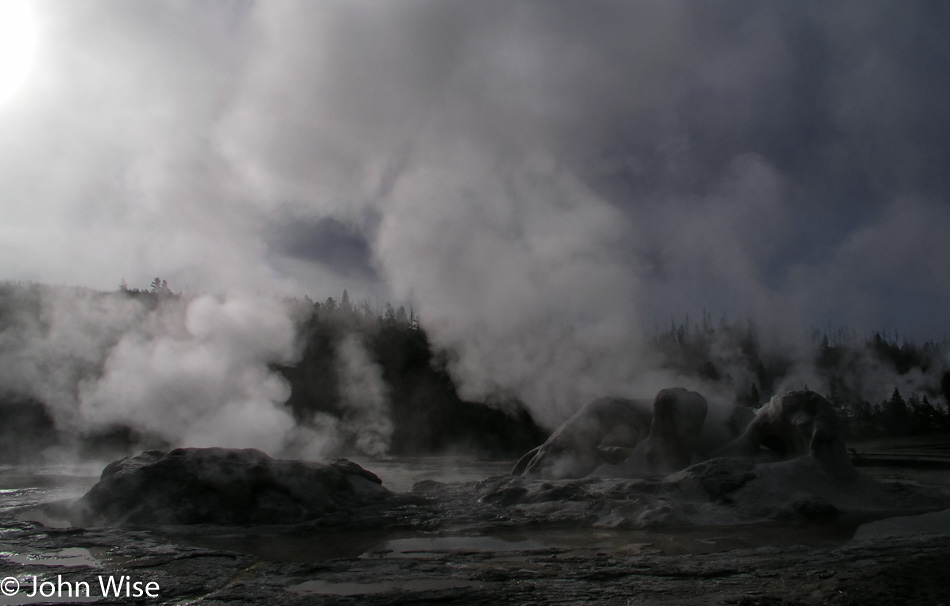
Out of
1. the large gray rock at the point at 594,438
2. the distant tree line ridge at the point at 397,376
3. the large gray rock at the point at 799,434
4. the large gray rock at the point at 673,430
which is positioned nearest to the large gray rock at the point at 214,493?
the large gray rock at the point at 594,438

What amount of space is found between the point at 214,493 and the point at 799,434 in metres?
11.2

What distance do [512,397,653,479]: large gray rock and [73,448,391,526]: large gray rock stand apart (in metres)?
5.65

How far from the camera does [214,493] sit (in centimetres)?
1044

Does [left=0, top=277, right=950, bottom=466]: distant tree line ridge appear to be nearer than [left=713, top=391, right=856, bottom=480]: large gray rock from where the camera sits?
No

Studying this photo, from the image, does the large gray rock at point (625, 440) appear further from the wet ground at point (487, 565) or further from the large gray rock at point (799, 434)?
the wet ground at point (487, 565)

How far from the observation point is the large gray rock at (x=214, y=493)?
10.1 metres

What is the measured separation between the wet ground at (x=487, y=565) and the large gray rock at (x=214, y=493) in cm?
61

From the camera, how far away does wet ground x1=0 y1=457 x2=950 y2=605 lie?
562 centimetres

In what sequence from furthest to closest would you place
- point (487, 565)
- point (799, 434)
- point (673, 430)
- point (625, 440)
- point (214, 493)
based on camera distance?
point (625, 440), point (673, 430), point (799, 434), point (214, 493), point (487, 565)

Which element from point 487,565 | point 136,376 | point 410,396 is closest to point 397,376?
point 410,396
